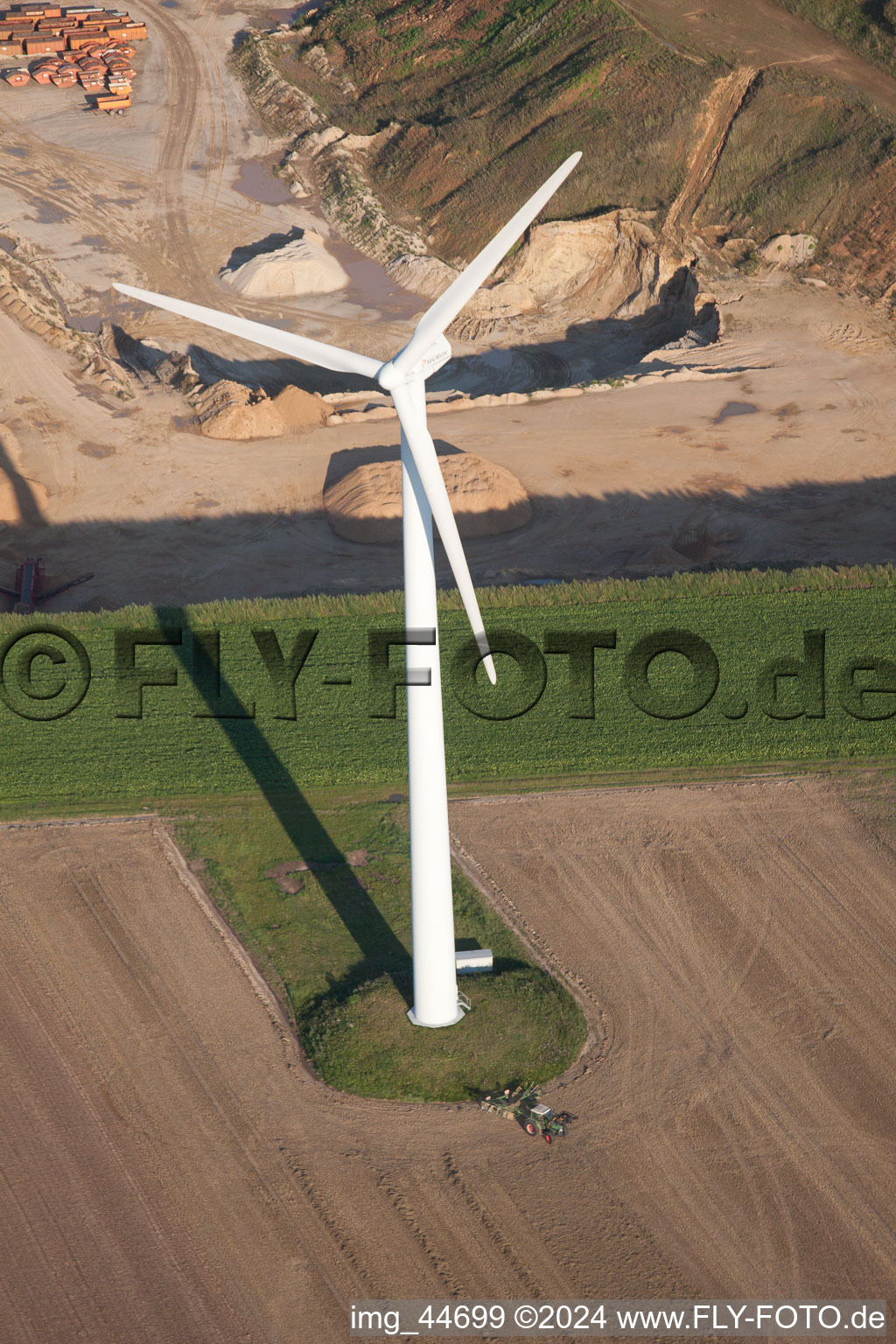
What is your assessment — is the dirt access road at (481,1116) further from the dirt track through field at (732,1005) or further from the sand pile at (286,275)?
the sand pile at (286,275)

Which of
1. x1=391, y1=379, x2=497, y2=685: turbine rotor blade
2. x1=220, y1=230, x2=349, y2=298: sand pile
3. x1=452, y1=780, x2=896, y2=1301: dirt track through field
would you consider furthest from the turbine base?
x1=220, y1=230, x2=349, y2=298: sand pile

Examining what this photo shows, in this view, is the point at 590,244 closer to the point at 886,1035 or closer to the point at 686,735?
the point at 686,735

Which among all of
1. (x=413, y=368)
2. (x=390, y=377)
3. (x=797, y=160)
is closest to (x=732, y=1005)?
(x=413, y=368)

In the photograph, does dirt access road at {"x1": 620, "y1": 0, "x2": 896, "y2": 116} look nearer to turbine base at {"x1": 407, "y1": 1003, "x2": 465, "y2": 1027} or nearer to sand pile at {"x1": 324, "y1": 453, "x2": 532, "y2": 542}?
sand pile at {"x1": 324, "y1": 453, "x2": 532, "y2": 542}

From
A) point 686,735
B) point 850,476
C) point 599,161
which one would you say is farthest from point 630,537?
point 599,161

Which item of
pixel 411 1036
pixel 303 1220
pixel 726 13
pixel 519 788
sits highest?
pixel 726 13
